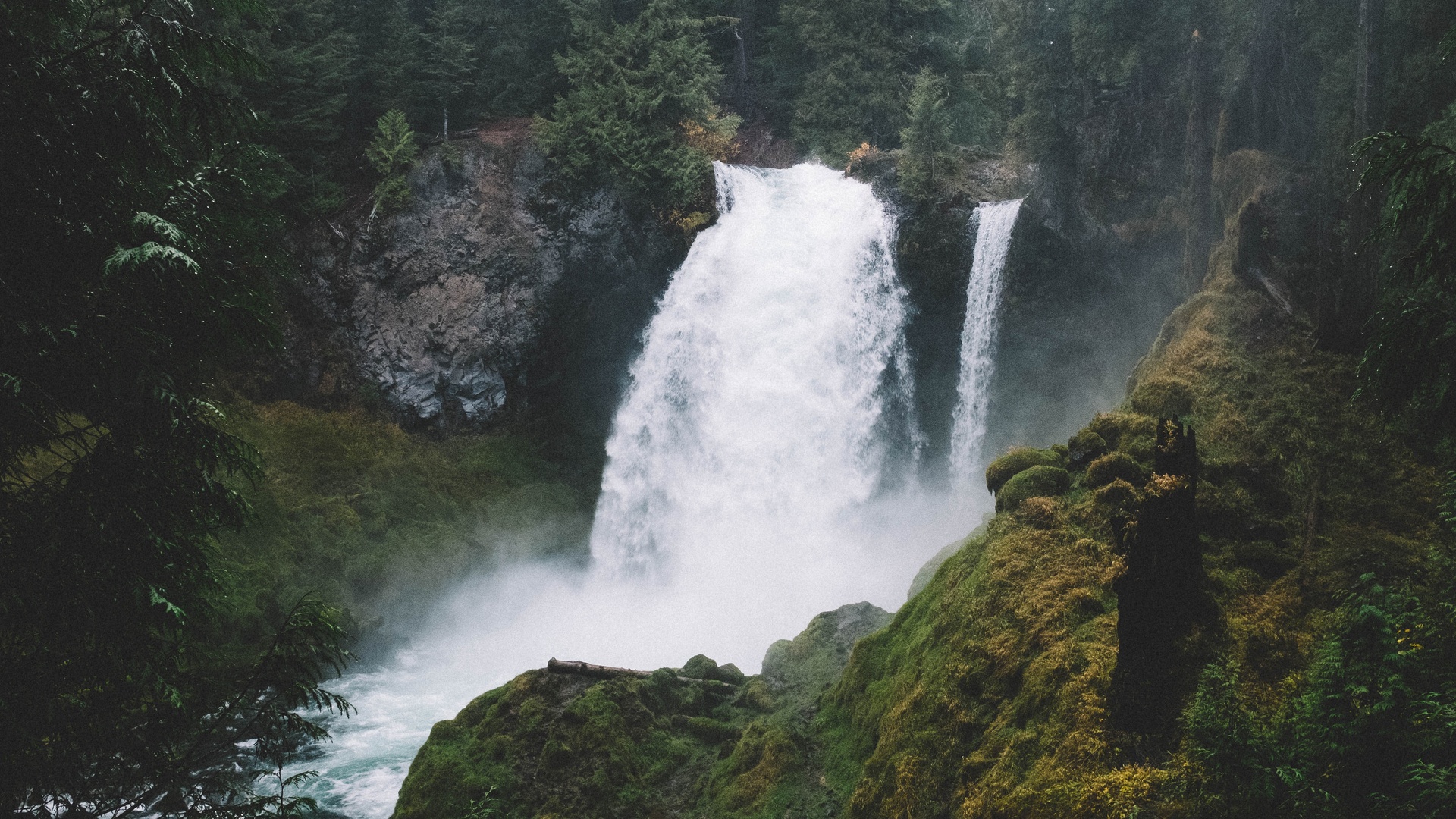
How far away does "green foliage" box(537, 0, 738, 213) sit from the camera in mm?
23078

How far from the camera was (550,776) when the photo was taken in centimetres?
884

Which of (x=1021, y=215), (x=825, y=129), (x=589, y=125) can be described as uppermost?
(x=825, y=129)

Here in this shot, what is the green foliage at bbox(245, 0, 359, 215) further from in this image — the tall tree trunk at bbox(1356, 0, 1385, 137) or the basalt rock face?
the tall tree trunk at bbox(1356, 0, 1385, 137)

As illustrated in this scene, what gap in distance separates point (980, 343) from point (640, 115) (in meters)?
11.3

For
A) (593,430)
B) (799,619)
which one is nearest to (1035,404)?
(799,619)

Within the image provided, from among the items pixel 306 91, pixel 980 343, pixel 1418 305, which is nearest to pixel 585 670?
pixel 1418 305

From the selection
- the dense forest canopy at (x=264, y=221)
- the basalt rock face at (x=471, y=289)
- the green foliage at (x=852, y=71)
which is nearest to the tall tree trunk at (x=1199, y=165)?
the dense forest canopy at (x=264, y=221)

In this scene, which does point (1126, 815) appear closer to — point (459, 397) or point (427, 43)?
point (459, 397)

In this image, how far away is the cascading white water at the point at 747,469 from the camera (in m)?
19.3

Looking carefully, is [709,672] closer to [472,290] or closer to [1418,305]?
[1418,305]

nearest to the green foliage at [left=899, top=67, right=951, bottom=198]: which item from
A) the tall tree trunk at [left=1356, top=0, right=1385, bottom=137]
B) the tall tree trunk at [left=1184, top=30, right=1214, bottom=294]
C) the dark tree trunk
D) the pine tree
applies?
the tall tree trunk at [left=1184, top=30, right=1214, bottom=294]

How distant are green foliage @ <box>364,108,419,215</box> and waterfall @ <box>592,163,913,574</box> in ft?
26.6

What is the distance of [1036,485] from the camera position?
8.82m

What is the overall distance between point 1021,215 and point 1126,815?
1647 centimetres
